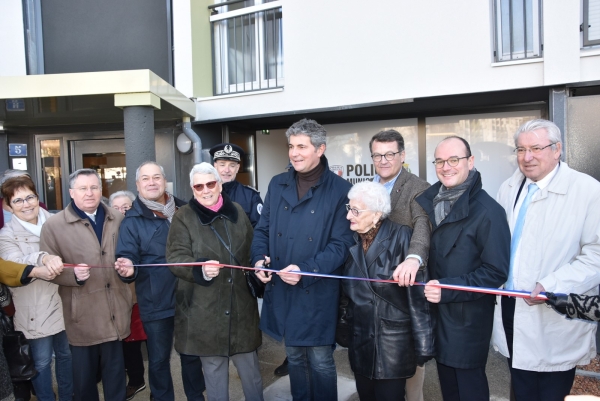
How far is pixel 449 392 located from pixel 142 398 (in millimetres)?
2785

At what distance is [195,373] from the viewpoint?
3.45 m

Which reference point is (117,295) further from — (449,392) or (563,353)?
(563,353)

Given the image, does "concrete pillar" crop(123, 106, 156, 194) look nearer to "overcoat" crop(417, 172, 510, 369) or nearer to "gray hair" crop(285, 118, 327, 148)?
"gray hair" crop(285, 118, 327, 148)

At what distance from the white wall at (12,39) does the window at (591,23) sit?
8240mm

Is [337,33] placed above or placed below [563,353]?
above

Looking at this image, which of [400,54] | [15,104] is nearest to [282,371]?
[400,54]

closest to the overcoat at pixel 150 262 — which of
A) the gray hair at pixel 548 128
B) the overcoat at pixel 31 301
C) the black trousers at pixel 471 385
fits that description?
the overcoat at pixel 31 301

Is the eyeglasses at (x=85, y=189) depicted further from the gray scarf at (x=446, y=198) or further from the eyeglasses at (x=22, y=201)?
the gray scarf at (x=446, y=198)

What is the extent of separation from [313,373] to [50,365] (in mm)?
2282

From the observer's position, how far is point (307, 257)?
9.68ft

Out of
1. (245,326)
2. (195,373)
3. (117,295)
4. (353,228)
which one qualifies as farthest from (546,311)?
(117,295)

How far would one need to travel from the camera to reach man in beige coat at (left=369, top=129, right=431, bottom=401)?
8.95 feet

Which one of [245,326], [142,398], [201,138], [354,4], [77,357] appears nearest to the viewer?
[245,326]

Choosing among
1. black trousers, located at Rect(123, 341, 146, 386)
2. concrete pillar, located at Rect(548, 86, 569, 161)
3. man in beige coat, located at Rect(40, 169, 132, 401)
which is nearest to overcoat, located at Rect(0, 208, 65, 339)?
man in beige coat, located at Rect(40, 169, 132, 401)
